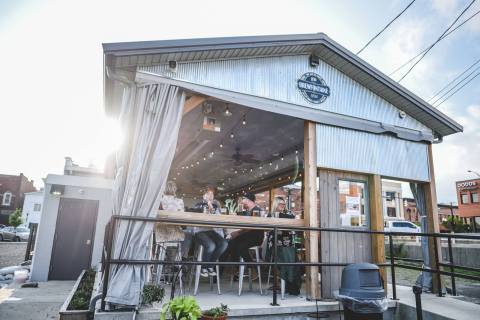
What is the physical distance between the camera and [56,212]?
27.4ft

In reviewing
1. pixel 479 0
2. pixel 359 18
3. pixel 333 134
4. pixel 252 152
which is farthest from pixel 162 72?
pixel 479 0

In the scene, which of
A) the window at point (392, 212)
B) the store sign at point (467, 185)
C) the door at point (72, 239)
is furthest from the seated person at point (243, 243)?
the window at point (392, 212)

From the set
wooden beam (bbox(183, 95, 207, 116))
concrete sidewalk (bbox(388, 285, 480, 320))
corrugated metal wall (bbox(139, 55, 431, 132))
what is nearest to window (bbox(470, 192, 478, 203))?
corrugated metal wall (bbox(139, 55, 431, 132))

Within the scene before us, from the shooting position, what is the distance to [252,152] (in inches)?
373

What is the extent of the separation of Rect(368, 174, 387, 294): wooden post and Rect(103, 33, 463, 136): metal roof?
6.21ft

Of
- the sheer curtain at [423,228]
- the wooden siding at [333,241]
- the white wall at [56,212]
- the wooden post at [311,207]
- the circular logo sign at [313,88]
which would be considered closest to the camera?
the wooden post at [311,207]

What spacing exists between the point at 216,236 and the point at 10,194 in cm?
4547

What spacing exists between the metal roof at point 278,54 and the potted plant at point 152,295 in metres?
3.03

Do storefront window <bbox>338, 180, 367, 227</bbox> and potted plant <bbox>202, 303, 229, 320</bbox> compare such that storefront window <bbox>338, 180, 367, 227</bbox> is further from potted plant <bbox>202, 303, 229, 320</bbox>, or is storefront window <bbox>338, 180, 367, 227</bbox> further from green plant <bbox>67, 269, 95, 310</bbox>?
green plant <bbox>67, 269, 95, 310</bbox>

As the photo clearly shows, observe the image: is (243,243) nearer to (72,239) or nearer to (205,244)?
(205,244)

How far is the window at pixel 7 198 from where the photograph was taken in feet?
125

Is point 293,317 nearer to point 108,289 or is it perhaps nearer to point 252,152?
point 108,289

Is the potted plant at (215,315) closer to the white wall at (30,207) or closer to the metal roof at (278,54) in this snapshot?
the metal roof at (278,54)

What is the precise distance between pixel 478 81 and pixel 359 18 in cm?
396
